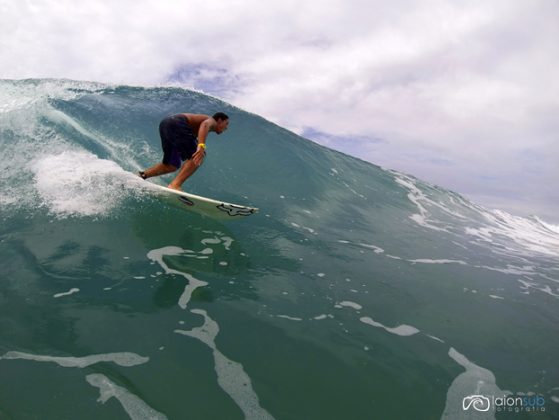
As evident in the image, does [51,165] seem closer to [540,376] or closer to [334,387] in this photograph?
[334,387]

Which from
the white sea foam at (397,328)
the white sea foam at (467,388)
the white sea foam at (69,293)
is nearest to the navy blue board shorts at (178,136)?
the white sea foam at (69,293)

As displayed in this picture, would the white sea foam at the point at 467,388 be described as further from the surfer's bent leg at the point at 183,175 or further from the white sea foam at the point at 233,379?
Result: the surfer's bent leg at the point at 183,175

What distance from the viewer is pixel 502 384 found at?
11.7ft

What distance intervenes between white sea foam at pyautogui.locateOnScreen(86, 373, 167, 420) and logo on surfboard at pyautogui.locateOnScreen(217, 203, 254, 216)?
3957 mm

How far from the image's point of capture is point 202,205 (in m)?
6.67

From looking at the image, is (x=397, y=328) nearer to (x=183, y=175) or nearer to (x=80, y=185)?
(x=183, y=175)

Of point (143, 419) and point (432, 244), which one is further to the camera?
point (432, 244)

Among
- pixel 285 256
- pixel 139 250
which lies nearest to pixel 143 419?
pixel 139 250

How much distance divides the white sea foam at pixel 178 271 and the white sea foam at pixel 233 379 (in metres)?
0.58

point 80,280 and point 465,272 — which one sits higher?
point 465,272

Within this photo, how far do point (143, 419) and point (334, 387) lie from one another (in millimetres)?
1547

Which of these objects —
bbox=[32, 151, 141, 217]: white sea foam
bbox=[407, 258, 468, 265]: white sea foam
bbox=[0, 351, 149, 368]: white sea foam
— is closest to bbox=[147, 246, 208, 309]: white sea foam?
bbox=[0, 351, 149, 368]: white sea foam

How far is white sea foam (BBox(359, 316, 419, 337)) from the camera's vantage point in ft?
14.0

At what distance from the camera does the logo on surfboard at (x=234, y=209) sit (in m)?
6.61
